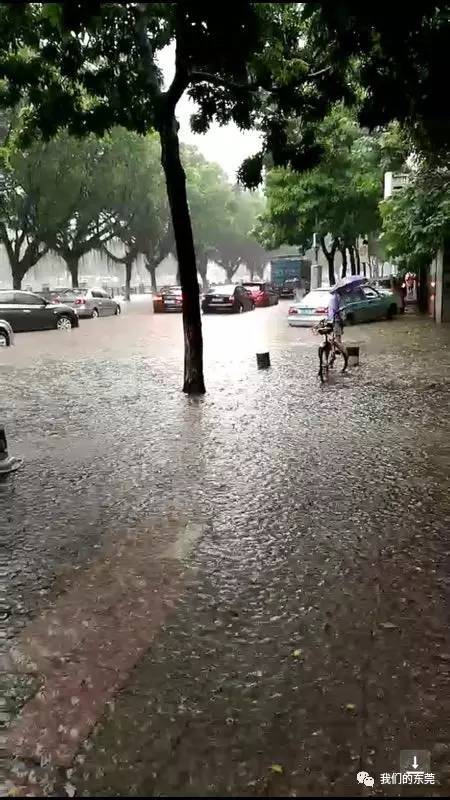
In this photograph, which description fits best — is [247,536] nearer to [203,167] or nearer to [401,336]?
[401,336]

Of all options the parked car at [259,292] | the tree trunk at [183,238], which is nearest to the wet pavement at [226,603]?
the tree trunk at [183,238]

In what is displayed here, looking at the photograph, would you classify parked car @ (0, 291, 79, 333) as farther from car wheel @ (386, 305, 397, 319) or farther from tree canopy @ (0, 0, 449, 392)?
tree canopy @ (0, 0, 449, 392)

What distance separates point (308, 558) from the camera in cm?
434

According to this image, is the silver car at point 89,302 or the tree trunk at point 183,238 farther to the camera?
the silver car at point 89,302

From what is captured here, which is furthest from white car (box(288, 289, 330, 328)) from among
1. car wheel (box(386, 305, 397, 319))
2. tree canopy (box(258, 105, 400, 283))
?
tree canopy (box(258, 105, 400, 283))

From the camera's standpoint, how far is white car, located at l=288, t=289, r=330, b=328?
22.5 metres

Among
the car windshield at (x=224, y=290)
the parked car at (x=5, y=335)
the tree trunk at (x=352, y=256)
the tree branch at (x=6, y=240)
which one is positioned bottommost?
the parked car at (x=5, y=335)

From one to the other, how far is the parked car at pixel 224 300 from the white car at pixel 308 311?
8.12 m

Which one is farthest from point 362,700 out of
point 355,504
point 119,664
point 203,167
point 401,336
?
point 203,167

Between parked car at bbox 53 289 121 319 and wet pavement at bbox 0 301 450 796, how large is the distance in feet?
75.6

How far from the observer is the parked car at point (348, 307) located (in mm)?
22578

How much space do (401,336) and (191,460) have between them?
1321 centimetres

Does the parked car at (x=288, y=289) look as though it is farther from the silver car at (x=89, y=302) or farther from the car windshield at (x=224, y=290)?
the silver car at (x=89, y=302)

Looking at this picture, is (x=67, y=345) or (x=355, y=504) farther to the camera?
(x=67, y=345)
